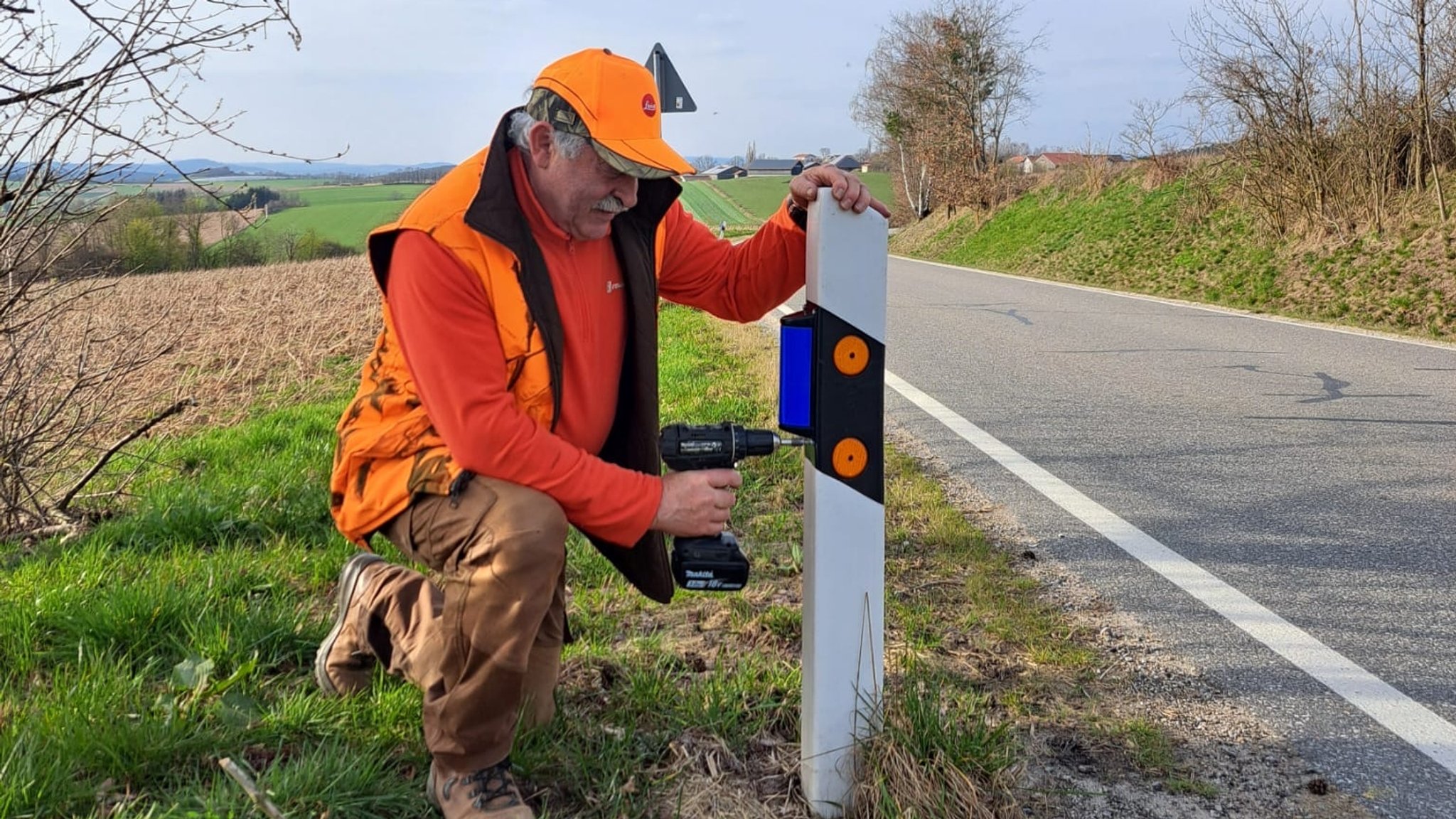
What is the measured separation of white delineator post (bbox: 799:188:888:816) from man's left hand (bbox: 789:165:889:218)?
0.08 feet

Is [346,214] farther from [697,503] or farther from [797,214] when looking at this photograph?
[697,503]

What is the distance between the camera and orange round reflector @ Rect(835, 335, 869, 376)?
6.97 ft

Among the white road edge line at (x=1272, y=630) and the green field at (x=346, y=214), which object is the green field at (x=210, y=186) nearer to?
the white road edge line at (x=1272, y=630)

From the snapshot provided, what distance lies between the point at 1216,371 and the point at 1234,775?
19.6 ft

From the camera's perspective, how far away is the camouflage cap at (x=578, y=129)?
2141 millimetres

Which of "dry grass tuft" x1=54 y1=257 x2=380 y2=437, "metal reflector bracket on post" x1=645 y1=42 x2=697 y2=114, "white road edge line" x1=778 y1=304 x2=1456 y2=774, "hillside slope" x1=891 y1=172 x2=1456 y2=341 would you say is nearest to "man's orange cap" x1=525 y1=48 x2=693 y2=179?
"white road edge line" x1=778 y1=304 x2=1456 y2=774

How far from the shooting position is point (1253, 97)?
49.5ft

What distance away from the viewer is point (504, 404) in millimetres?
2154

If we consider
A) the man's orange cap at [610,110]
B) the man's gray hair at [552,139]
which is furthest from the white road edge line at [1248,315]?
the man's gray hair at [552,139]

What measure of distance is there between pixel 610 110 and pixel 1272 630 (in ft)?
8.28

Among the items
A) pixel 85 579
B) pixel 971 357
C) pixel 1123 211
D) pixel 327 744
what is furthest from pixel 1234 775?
pixel 1123 211

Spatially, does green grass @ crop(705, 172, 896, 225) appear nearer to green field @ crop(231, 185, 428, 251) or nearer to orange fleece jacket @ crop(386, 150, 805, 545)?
green field @ crop(231, 185, 428, 251)

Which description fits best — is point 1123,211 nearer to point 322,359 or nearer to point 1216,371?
point 1216,371

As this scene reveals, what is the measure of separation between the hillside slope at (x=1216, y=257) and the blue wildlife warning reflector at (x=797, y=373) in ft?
32.3
